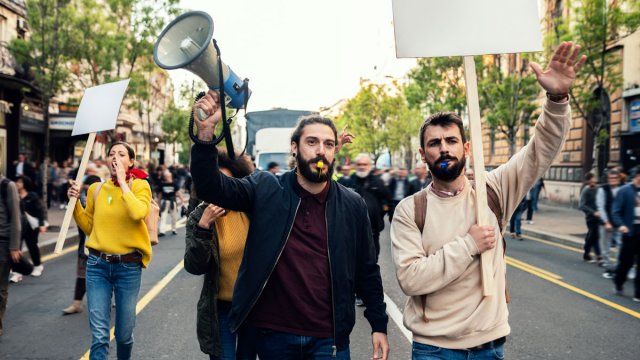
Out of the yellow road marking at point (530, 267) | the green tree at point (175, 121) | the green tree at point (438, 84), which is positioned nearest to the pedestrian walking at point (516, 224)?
the yellow road marking at point (530, 267)

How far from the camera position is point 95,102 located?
16.3 feet

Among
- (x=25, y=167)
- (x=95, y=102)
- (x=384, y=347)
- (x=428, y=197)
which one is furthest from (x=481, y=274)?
(x=25, y=167)

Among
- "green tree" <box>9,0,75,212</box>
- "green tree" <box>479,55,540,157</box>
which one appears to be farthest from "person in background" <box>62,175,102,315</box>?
"green tree" <box>479,55,540,157</box>

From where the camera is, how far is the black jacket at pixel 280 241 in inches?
105

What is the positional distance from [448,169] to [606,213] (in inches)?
330

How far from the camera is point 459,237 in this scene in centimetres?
253

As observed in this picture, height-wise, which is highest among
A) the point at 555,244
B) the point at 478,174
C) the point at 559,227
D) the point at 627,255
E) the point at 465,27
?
the point at 465,27

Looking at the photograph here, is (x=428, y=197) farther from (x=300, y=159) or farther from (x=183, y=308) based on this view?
(x=183, y=308)

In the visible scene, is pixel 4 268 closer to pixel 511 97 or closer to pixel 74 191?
pixel 74 191

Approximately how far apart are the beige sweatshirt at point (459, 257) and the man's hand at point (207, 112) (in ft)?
3.29

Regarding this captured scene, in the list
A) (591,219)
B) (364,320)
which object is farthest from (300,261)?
(591,219)

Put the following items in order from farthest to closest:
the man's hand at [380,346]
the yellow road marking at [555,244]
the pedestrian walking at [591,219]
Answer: the yellow road marking at [555,244] < the pedestrian walking at [591,219] < the man's hand at [380,346]

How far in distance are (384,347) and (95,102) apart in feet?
11.4

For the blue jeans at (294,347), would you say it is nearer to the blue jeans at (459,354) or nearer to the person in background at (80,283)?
the blue jeans at (459,354)
